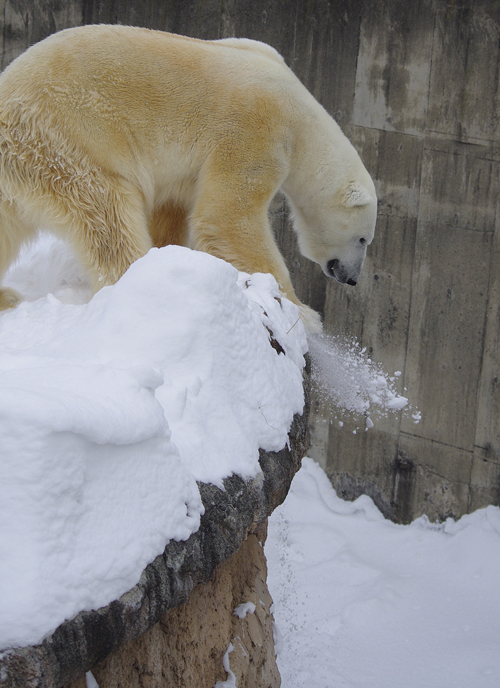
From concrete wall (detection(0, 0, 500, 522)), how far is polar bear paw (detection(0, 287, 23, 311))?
2886 millimetres

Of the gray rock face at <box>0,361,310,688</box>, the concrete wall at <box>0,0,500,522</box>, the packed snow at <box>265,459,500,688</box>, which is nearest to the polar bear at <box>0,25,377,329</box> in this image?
the gray rock face at <box>0,361,310,688</box>

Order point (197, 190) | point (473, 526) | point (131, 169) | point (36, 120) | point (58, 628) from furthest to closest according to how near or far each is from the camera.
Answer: point (473, 526) < point (197, 190) < point (131, 169) < point (36, 120) < point (58, 628)

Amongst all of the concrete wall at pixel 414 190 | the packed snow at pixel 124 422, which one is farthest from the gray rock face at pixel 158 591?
the concrete wall at pixel 414 190

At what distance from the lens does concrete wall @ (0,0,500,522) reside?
4.56 meters

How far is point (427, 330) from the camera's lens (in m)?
4.84

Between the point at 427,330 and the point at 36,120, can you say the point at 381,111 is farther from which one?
the point at 36,120

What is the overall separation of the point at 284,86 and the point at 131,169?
819 mm

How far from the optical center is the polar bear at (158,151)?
2.31 meters

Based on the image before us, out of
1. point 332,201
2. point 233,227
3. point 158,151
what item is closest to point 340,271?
point 332,201

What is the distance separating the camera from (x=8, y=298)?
8.20 ft

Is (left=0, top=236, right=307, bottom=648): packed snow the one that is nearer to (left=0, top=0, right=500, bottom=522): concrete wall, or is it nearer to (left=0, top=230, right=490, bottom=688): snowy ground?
(left=0, top=230, right=490, bottom=688): snowy ground

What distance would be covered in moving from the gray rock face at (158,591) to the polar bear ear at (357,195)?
162cm

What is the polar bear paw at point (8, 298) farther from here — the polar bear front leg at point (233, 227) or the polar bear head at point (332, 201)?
the polar bear head at point (332, 201)

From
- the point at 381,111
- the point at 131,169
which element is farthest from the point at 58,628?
the point at 381,111
